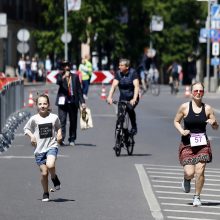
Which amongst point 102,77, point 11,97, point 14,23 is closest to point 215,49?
point 102,77

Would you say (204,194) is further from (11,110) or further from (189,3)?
(189,3)

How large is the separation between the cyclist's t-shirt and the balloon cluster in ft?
7.70

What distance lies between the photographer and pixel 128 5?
92.4 m

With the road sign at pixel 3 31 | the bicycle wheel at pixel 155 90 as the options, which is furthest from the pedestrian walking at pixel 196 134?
the bicycle wheel at pixel 155 90

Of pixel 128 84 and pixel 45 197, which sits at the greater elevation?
pixel 128 84

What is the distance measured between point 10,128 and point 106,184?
10.2 metres

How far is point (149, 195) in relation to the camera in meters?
15.5

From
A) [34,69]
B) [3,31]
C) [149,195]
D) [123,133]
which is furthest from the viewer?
[34,69]

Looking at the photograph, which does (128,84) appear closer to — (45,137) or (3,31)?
(45,137)

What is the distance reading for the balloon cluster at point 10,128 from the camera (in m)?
23.3

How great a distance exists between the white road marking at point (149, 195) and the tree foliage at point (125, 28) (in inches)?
2643

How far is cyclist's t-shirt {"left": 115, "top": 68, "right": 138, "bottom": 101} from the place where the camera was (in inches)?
875

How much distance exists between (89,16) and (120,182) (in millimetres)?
69525

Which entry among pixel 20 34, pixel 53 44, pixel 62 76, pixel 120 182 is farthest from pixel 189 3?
pixel 120 182
